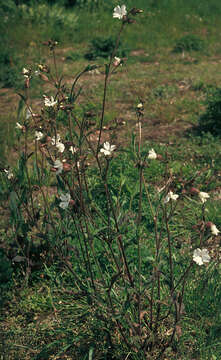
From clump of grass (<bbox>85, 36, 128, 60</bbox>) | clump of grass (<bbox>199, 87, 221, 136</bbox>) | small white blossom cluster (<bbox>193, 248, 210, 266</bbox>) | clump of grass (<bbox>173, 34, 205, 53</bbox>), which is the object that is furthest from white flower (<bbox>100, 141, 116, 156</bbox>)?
clump of grass (<bbox>173, 34, 205, 53</bbox>)

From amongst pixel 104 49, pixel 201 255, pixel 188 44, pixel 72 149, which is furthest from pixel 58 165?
pixel 188 44

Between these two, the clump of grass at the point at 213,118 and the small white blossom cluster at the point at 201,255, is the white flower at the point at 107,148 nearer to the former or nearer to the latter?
the small white blossom cluster at the point at 201,255

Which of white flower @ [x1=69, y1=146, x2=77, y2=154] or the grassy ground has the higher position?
white flower @ [x1=69, y1=146, x2=77, y2=154]

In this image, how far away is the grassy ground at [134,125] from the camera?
1.91 meters

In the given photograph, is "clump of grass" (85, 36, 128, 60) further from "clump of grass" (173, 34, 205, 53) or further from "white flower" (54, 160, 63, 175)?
"white flower" (54, 160, 63, 175)

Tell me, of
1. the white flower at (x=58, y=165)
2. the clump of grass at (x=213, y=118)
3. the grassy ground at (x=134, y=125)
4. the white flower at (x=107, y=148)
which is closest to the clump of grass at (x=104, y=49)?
the grassy ground at (x=134, y=125)

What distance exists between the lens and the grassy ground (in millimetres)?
1911

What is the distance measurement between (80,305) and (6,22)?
6.67 metres

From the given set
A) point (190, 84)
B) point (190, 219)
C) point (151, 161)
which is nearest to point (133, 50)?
point (190, 84)

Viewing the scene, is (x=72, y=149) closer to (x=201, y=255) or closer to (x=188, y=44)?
(x=201, y=255)

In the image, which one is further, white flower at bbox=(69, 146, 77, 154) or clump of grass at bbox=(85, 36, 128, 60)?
clump of grass at bbox=(85, 36, 128, 60)

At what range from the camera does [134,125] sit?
4.46 meters

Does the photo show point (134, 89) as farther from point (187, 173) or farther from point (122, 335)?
point (122, 335)

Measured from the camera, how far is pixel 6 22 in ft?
24.2
